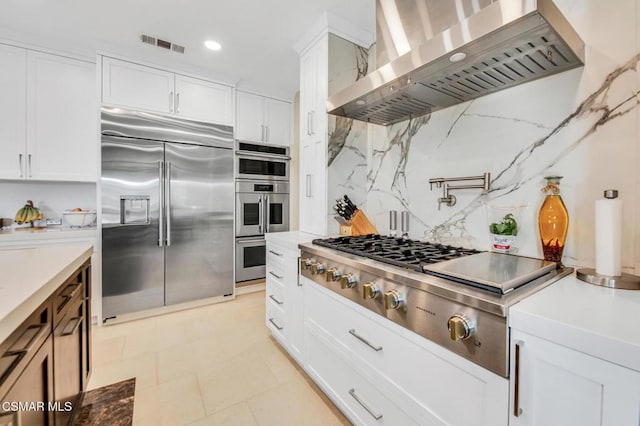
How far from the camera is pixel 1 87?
8.39 ft

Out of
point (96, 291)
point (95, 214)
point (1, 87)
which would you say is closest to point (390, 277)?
point (96, 291)

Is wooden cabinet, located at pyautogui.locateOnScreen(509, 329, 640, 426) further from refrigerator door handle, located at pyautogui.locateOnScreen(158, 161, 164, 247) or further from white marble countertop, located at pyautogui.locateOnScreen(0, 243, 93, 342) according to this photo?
refrigerator door handle, located at pyautogui.locateOnScreen(158, 161, 164, 247)

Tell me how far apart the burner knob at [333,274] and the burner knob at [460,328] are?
690mm

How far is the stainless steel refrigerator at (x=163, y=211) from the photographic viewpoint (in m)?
2.76

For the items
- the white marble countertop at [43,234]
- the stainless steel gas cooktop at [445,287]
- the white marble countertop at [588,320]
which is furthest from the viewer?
the white marble countertop at [43,234]

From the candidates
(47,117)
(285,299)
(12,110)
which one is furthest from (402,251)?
(12,110)

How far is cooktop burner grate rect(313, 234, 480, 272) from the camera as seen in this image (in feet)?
4.25

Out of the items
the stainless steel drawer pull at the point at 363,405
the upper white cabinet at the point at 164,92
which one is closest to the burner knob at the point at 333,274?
the stainless steel drawer pull at the point at 363,405

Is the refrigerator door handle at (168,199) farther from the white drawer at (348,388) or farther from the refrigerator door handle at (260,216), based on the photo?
the white drawer at (348,388)

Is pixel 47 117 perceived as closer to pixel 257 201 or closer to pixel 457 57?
pixel 257 201

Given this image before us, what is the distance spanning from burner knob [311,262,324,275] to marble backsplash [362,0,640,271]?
0.78 metres

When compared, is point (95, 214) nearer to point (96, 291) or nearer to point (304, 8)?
point (96, 291)

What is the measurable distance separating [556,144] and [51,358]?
2.35 meters

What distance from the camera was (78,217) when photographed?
113 inches
